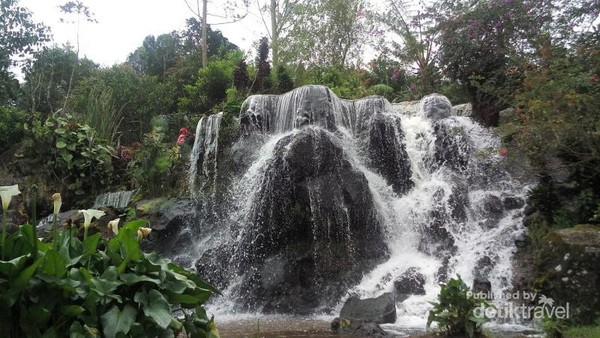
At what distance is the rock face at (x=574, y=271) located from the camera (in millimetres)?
5523

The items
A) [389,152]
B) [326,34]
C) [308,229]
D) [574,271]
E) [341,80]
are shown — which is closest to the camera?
[574,271]

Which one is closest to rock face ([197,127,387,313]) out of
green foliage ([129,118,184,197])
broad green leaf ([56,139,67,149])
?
green foliage ([129,118,184,197])

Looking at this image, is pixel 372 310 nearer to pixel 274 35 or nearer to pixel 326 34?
pixel 326 34

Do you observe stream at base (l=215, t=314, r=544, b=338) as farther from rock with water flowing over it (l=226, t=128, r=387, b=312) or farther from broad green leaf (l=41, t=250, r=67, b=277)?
broad green leaf (l=41, t=250, r=67, b=277)

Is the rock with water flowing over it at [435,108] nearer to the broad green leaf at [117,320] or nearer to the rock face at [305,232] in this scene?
the rock face at [305,232]

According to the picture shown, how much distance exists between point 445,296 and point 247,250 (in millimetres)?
4843

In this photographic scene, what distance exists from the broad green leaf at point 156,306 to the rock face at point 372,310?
12.3 feet

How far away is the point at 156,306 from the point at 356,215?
21.9ft

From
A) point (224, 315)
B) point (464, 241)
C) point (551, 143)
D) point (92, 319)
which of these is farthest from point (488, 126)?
point (92, 319)

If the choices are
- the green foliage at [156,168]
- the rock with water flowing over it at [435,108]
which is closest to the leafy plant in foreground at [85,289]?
the green foliage at [156,168]

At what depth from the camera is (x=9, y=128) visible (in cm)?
1648

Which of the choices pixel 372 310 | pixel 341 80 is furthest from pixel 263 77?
pixel 372 310

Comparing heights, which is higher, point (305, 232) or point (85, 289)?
Answer: point (305, 232)

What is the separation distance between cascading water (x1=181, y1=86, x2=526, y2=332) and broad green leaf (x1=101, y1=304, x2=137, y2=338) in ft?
14.6
